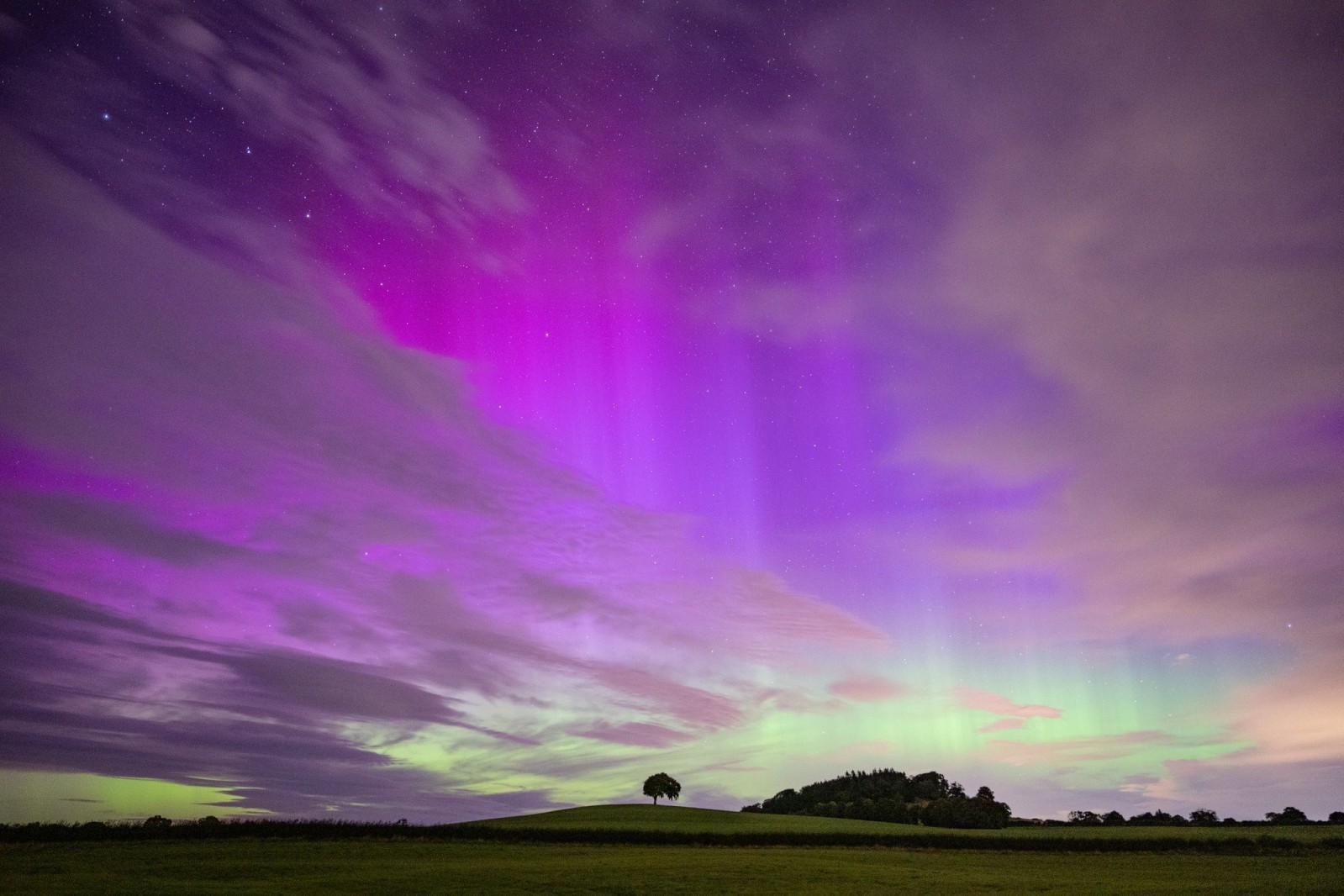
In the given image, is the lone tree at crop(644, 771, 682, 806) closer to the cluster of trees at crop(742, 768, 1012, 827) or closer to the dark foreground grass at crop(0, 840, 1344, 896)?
the cluster of trees at crop(742, 768, 1012, 827)

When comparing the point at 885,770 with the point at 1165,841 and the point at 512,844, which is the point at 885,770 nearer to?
the point at 1165,841

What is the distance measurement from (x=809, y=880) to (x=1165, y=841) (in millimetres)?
59812

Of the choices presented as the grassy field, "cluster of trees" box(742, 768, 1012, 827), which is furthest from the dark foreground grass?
"cluster of trees" box(742, 768, 1012, 827)

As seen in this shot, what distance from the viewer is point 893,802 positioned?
5630 inches

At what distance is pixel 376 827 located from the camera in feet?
217

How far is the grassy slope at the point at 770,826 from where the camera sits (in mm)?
86750

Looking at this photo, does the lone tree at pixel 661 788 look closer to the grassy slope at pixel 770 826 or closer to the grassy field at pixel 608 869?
the grassy slope at pixel 770 826

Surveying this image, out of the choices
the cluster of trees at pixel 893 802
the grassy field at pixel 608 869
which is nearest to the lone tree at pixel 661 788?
the cluster of trees at pixel 893 802

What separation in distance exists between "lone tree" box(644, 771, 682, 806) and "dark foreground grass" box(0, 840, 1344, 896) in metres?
78.8

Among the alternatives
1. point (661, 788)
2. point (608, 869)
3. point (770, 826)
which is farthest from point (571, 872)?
point (661, 788)

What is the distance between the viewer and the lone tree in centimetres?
13650

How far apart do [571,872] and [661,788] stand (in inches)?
3999

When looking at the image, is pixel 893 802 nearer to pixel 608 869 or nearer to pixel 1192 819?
pixel 1192 819

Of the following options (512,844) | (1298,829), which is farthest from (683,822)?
(1298,829)
